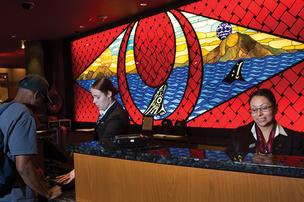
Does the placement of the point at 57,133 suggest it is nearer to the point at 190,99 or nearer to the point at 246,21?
the point at 190,99

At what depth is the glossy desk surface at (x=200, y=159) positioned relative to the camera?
4.01 ft

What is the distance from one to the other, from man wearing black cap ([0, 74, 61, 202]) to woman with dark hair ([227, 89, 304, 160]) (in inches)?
42.9

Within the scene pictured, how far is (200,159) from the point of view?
56.1 inches

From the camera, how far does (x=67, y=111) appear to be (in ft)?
27.9

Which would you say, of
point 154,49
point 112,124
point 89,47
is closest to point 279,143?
point 112,124

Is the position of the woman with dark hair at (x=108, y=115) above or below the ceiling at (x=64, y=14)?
below

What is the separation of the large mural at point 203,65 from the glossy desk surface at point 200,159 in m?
3.03

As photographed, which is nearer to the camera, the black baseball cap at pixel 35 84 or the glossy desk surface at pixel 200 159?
the glossy desk surface at pixel 200 159

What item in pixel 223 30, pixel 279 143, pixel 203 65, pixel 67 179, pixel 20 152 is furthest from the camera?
pixel 203 65

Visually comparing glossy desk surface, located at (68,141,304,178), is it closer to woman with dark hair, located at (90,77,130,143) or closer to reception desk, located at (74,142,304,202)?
reception desk, located at (74,142,304,202)

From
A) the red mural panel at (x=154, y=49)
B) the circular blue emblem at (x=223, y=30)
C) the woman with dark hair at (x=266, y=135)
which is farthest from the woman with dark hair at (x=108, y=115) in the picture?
the red mural panel at (x=154, y=49)

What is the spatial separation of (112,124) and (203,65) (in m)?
3.11

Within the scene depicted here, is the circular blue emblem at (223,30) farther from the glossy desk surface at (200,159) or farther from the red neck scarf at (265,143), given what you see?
the glossy desk surface at (200,159)

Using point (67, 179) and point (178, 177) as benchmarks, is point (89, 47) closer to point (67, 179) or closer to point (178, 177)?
point (67, 179)
